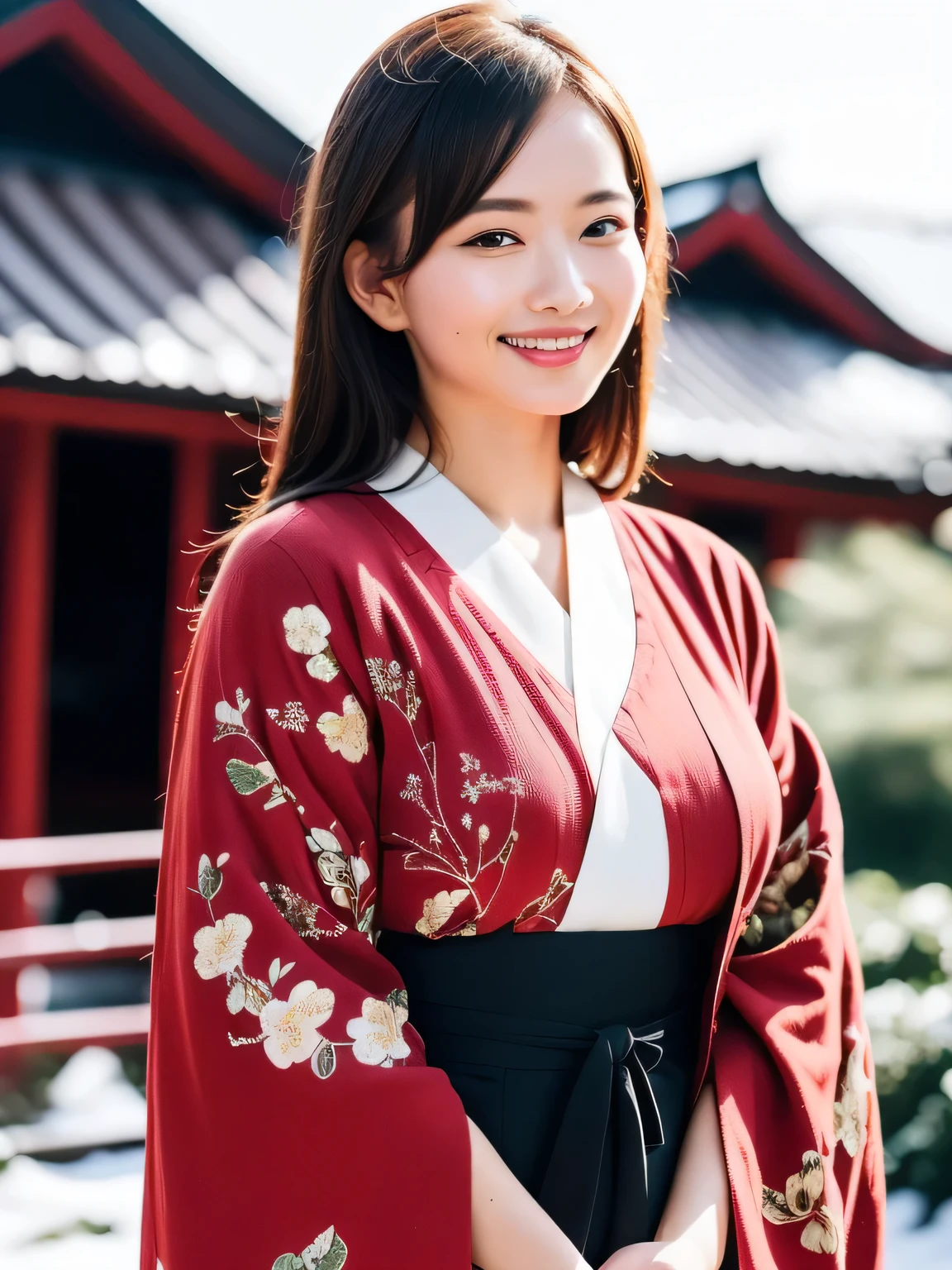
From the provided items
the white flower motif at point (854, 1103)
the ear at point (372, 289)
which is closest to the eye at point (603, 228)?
the ear at point (372, 289)

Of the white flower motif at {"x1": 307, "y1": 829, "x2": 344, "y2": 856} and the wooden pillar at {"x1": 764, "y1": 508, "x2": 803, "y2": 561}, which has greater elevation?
the wooden pillar at {"x1": 764, "y1": 508, "x2": 803, "y2": 561}

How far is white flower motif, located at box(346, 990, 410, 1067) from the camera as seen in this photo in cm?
117

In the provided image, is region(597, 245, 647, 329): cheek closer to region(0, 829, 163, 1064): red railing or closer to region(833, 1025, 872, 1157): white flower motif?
region(833, 1025, 872, 1157): white flower motif

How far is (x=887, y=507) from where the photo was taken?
21.0 feet

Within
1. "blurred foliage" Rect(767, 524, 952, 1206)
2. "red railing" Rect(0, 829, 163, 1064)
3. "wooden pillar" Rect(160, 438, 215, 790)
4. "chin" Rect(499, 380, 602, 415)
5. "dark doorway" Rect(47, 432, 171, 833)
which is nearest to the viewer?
"chin" Rect(499, 380, 602, 415)

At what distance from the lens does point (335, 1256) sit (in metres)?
1.17

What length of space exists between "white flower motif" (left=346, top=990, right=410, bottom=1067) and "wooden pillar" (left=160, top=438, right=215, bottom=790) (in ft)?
11.8

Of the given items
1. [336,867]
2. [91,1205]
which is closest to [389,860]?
[336,867]

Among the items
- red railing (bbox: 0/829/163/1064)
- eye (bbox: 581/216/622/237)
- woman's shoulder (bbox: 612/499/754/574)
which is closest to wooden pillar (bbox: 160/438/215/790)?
red railing (bbox: 0/829/163/1064)

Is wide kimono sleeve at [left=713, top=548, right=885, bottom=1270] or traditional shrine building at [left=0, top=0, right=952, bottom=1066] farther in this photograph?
traditional shrine building at [left=0, top=0, right=952, bottom=1066]

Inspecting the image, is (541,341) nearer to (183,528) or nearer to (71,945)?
(71,945)

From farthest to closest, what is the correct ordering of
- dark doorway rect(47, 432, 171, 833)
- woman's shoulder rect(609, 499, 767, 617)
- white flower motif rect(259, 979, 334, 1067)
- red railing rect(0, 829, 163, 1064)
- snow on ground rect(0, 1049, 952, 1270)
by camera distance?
dark doorway rect(47, 432, 171, 833) < red railing rect(0, 829, 163, 1064) < snow on ground rect(0, 1049, 952, 1270) < woman's shoulder rect(609, 499, 767, 617) < white flower motif rect(259, 979, 334, 1067)

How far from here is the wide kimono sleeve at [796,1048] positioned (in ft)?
4.54

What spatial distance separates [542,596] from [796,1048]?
1.95 feet
